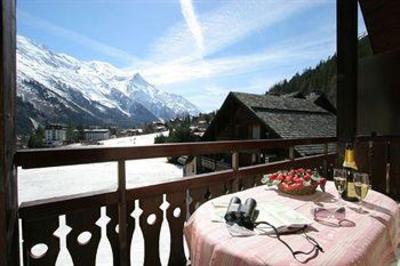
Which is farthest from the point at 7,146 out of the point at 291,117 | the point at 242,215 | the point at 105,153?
the point at 291,117

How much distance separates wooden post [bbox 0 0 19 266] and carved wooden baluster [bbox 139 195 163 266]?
24.1 inches

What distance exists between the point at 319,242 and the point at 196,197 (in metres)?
1.09

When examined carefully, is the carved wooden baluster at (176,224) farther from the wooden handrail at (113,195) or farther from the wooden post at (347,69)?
the wooden post at (347,69)

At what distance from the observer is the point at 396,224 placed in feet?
3.66

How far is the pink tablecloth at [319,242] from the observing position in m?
0.72

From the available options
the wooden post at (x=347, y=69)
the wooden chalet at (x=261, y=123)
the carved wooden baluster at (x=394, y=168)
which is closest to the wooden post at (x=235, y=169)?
the wooden post at (x=347, y=69)

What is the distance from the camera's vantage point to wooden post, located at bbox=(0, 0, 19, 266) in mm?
875

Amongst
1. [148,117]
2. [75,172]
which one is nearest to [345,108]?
[75,172]

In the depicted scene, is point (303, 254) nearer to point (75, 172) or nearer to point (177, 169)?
point (177, 169)

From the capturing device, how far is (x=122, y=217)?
1.41m

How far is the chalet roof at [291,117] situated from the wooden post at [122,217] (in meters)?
9.16

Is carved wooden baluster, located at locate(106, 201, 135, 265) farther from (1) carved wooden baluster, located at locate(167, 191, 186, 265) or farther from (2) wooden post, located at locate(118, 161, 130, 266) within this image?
(1) carved wooden baluster, located at locate(167, 191, 186, 265)

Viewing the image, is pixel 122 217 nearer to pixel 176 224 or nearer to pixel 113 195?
pixel 113 195

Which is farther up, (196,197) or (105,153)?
(105,153)
